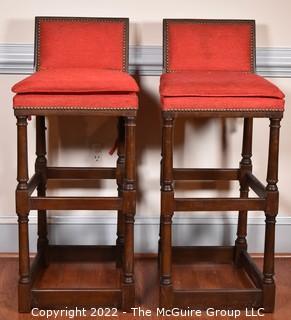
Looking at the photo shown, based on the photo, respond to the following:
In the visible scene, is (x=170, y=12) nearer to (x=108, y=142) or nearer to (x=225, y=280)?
(x=108, y=142)

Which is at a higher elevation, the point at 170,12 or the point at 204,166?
the point at 170,12

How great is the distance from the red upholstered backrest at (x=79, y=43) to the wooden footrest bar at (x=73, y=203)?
22.8 inches

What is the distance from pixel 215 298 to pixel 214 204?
14.0 inches

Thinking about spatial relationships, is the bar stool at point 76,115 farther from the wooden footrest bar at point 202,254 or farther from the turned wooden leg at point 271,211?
the turned wooden leg at point 271,211

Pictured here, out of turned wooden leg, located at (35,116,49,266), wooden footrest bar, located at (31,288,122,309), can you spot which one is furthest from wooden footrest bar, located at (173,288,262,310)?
turned wooden leg, located at (35,116,49,266)

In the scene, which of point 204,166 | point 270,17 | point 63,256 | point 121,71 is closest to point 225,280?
point 204,166

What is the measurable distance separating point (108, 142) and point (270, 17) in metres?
0.88

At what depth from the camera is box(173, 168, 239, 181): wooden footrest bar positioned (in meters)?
2.68

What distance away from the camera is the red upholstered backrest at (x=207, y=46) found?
8.53ft

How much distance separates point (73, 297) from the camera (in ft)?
7.82

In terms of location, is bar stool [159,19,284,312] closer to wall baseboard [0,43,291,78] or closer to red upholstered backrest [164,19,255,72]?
red upholstered backrest [164,19,255,72]

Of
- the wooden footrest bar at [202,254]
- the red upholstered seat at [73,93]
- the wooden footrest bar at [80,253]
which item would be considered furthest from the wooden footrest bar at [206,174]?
the red upholstered seat at [73,93]

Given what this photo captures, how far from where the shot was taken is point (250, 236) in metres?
2.97

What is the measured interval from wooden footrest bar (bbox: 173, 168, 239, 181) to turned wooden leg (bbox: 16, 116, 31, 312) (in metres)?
0.67
